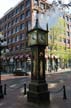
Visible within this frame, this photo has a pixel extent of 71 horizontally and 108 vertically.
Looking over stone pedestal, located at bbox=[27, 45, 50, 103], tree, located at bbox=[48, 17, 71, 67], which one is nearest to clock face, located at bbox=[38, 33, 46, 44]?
stone pedestal, located at bbox=[27, 45, 50, 103]

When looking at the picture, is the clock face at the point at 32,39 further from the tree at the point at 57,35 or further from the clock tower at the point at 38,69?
the tree at the point at 57,35

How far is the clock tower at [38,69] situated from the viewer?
10.6m

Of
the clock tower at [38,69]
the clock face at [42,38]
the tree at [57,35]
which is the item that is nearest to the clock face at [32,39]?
the clock tower at [38,69]

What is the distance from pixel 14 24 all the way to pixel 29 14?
9.69m

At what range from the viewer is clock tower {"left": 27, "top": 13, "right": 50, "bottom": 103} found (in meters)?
10.6

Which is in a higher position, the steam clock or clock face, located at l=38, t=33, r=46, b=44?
clock face, located at l=38, t=33, r=46, b=44

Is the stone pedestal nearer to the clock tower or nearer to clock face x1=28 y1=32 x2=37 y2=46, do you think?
the clock tower

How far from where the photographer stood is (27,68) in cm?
5122

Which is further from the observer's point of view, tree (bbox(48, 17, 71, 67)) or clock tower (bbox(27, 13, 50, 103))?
tree (bbox(48, 17, 71, 67))


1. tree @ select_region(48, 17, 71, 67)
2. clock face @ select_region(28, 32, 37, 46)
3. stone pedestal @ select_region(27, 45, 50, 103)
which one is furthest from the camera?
tree @ select_region(48, 17, 71, 67)

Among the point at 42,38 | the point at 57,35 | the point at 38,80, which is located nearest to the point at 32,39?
the point at 42,38

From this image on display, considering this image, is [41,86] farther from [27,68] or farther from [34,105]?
[27,68]

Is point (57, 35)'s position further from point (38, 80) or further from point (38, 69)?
point (38, 80)

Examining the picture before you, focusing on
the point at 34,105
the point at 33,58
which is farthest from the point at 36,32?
the point at 34,105
